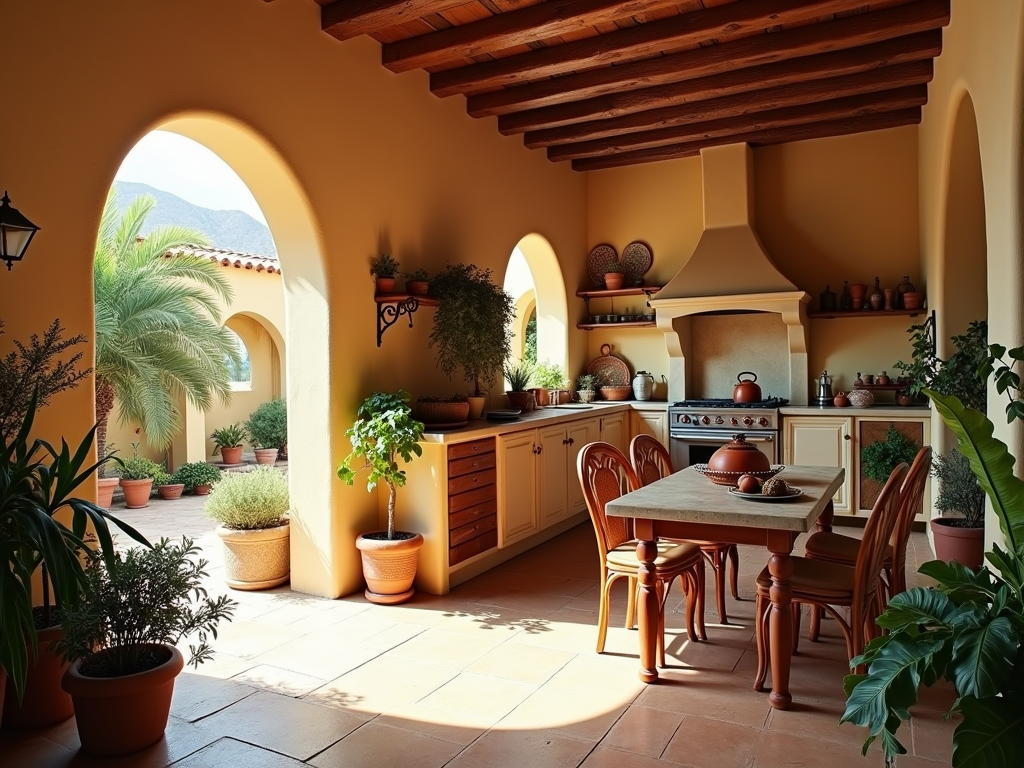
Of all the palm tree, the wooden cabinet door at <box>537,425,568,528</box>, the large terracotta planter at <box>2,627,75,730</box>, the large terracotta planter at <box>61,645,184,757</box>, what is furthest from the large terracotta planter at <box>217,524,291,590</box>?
the palm tree

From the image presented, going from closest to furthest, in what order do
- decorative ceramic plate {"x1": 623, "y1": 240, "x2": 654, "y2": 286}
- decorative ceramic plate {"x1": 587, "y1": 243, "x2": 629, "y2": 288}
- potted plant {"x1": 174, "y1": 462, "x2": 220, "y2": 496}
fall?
decorative ceramic plate {"x1": 623, "y1": 240, "x2": 654, "y2": 286} → decorative ceramic plate {"x1": 587, "y1": 243, "x2": 629, "y2": 288} → potted plant {"x1": 174, "y1": 462, "x2": 220, "y2": 496}

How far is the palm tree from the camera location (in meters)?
7.62

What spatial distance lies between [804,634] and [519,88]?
4218 millimetres

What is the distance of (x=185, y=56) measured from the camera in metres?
3.61

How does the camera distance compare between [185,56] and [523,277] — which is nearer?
[185,56]

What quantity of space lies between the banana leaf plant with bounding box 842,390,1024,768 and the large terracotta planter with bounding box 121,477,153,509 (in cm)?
769

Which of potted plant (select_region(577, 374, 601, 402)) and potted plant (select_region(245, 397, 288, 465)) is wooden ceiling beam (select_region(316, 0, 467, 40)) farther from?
potted plant (select_region(245, 397, 288, 465))

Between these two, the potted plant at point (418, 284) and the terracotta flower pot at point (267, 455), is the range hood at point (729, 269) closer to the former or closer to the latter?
the potted plant at point (418, 284)

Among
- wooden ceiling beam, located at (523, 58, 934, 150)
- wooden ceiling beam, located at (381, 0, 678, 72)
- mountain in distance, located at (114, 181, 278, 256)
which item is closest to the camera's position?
wooden ceiling beam, located at (381, 0, 678, 72)

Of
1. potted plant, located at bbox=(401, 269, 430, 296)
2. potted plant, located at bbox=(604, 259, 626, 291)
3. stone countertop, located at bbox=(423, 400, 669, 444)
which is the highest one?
potted plant, located at bbox=(604, 259, 626, 291)

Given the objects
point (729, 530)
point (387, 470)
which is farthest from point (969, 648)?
point (387, 470)

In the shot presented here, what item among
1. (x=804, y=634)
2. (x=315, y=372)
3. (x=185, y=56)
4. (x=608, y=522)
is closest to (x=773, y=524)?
(x=608, y=522)

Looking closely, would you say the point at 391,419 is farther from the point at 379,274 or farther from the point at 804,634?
the point at 804,634

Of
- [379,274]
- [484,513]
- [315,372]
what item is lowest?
[484,513]
